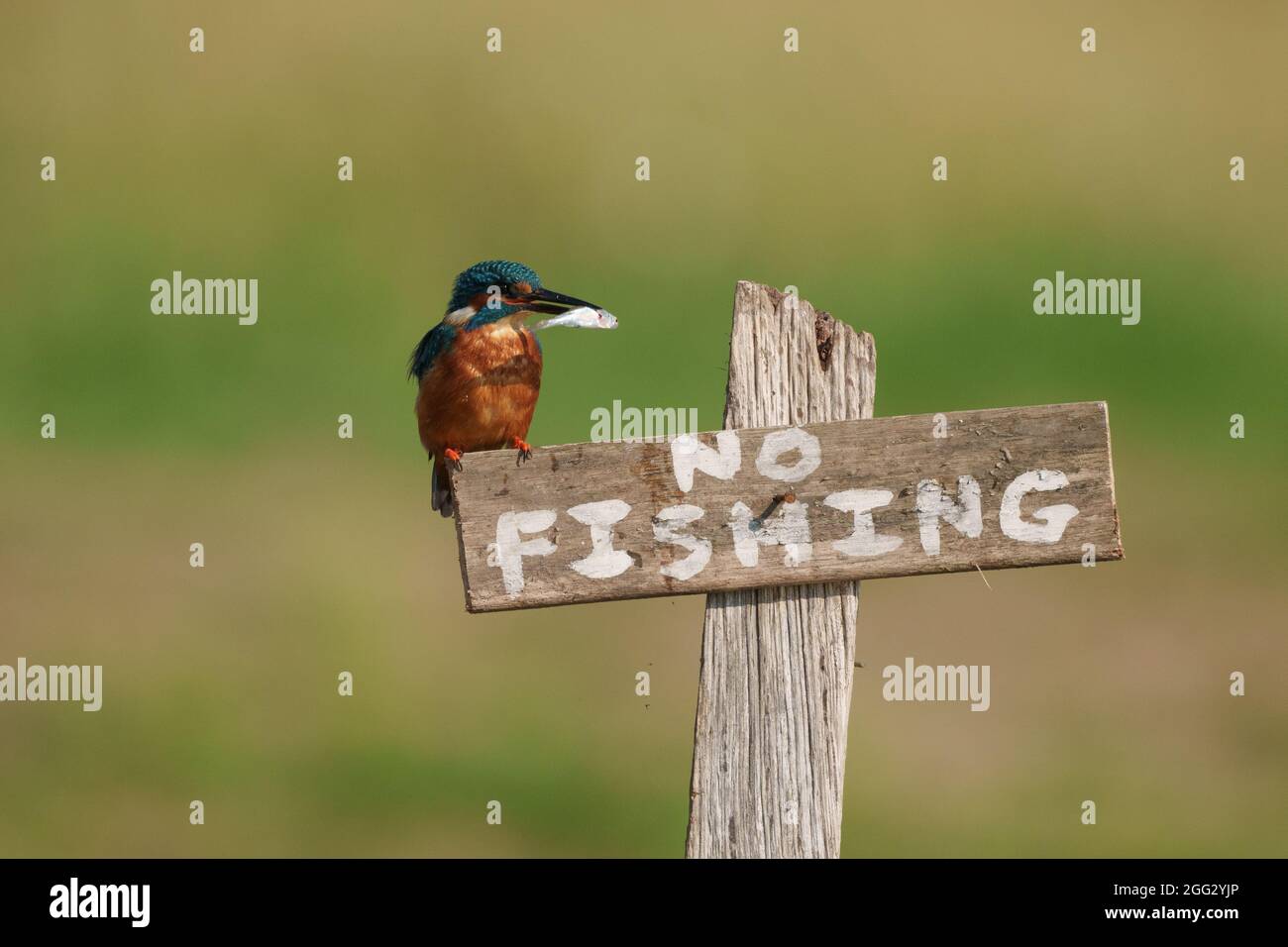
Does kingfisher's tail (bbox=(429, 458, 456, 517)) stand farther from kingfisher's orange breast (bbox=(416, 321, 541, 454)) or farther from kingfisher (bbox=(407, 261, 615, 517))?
kingfisher's orange breast (bbox=(416, 321, 541, 454))

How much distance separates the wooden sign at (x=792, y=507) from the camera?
3.71 meters

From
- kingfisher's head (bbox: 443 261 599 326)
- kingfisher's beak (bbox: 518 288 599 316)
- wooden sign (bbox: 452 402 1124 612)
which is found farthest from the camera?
kingfisher's head (bbox: 443 261 599 326)

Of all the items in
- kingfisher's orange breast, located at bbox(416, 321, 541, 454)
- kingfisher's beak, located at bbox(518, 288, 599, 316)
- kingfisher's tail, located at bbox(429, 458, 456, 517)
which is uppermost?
kingfisher's beak, located at bbox(518, 288, 599, 316)

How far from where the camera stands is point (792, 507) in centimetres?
371

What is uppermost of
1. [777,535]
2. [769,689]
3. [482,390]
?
[482,390]

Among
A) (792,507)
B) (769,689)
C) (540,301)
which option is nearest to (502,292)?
(540,301)

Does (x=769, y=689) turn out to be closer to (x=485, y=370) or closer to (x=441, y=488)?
(x=485, y=370)

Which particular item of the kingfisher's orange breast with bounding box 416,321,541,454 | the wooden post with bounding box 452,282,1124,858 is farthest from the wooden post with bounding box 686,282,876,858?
the kingfisher's orange breast with bounding box 416,321,541,454

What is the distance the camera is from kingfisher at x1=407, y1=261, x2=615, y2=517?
5629 mm

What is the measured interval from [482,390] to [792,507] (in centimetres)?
213

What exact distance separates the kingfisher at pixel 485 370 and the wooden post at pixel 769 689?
1828 mm

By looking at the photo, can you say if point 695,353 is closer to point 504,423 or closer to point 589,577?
point 504,423

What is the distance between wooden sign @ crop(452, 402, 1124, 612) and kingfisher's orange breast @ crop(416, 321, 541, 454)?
6.24ft

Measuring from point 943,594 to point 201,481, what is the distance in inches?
246
